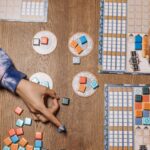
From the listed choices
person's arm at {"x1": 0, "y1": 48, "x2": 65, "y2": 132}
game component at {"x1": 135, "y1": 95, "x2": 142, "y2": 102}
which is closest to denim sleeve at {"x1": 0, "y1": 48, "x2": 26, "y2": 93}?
person's arm at {"x1": 0, "y1": 48, "x2": 65, "y2": 132}

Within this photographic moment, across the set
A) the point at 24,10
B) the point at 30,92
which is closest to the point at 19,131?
the point at 30,92

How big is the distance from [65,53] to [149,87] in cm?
40

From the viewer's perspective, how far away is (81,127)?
150 centimetres

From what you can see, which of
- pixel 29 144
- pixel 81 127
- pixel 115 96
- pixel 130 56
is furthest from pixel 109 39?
pixel 29 144

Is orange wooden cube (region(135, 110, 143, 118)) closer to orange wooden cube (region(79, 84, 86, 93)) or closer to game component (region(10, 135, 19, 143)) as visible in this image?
orange wooden cube (region(79, 84, 86, 93))

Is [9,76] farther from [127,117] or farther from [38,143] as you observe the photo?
[127,117]

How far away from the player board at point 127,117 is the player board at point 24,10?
0.44m

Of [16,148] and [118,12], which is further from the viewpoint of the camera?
[118,12]

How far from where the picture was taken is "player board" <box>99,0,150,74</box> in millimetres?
1543

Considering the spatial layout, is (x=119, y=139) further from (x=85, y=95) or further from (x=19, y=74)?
(x=19, y=74)

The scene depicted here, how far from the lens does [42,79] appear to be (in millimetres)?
1530

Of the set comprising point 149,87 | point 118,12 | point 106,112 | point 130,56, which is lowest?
point 106,112

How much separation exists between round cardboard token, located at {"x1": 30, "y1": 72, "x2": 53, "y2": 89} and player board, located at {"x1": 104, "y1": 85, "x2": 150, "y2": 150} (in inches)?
9.8

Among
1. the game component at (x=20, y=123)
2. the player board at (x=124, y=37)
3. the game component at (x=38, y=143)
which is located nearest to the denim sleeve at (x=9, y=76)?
the game component at (x=20, y=123)
